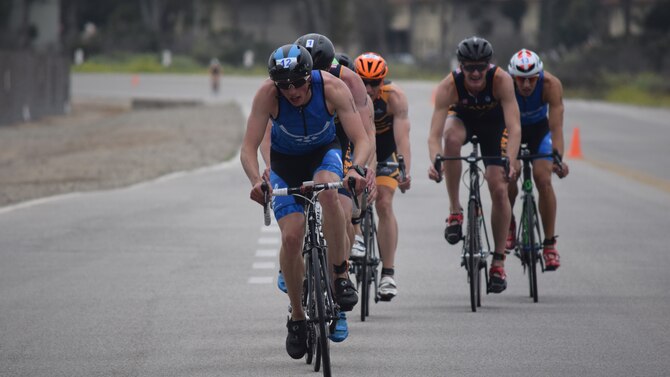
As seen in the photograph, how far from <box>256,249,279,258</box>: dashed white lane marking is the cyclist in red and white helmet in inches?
123

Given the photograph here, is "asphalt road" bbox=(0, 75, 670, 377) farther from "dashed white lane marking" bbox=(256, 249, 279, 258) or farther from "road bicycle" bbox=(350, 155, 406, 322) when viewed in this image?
"road bicycle" bbox=(350, 155, 406, 322)

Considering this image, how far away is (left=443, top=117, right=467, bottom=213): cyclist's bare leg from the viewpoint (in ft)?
37.8

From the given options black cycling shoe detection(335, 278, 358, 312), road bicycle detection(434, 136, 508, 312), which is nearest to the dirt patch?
road bicycle detection(434, 136, 508, 312)

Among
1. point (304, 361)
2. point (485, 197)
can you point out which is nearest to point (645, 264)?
point (304, 361)

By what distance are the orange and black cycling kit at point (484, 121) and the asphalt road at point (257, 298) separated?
1208 millimetres

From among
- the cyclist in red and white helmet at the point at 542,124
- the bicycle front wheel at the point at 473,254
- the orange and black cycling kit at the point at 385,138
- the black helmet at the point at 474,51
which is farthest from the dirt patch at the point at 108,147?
the black helmet at the point at 474,51

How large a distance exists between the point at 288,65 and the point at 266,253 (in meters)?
6.79

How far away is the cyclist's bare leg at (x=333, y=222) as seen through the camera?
8.39 m

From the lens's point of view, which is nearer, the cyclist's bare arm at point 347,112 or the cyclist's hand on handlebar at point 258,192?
the cyclist's hand on handlebar at point 258,192

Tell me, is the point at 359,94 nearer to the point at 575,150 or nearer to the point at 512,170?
the point at 512,170

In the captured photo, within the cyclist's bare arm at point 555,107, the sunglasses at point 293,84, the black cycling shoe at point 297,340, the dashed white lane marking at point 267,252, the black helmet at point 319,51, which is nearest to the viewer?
the sunglasses at point 293,84

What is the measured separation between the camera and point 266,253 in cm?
1472

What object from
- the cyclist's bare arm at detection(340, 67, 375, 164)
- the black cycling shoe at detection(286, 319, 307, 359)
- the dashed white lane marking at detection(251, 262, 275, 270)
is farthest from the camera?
the dashed white lane marking at detection(251, 262, 275, 270)

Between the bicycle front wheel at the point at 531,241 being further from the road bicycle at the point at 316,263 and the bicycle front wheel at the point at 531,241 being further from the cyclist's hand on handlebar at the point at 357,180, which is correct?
the cyclist's hand on handlebar at the point at 357,180
